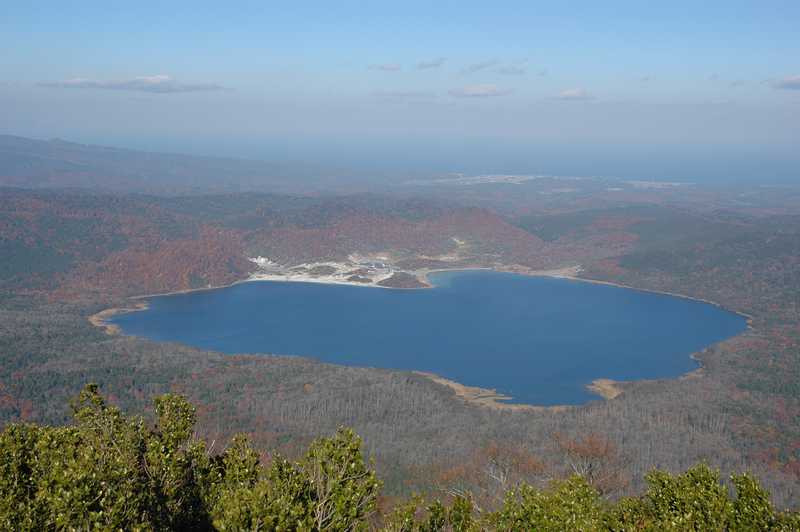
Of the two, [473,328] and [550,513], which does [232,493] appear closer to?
[550,513]

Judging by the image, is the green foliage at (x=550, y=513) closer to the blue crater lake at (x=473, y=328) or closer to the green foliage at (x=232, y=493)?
the green foliage at (x=232, y=493)

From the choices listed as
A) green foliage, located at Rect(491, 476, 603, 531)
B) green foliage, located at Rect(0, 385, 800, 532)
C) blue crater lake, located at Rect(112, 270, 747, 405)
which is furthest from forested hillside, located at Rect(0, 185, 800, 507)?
green foliage, located at Rect(0, 385, 800, 532)

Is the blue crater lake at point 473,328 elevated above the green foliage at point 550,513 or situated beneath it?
situated beneath

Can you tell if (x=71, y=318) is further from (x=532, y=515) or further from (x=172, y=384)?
(x=532, y=515)

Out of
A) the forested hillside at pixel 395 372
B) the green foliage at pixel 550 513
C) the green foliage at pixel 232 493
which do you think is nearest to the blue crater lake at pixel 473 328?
the forested hillside at pixel 395 372

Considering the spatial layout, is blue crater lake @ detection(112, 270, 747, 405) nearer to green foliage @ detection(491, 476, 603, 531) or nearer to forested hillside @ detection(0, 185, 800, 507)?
forested hillside @ detection(0, 185, 800, 507)

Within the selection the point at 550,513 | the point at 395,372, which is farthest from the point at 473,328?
the point at 550,513
